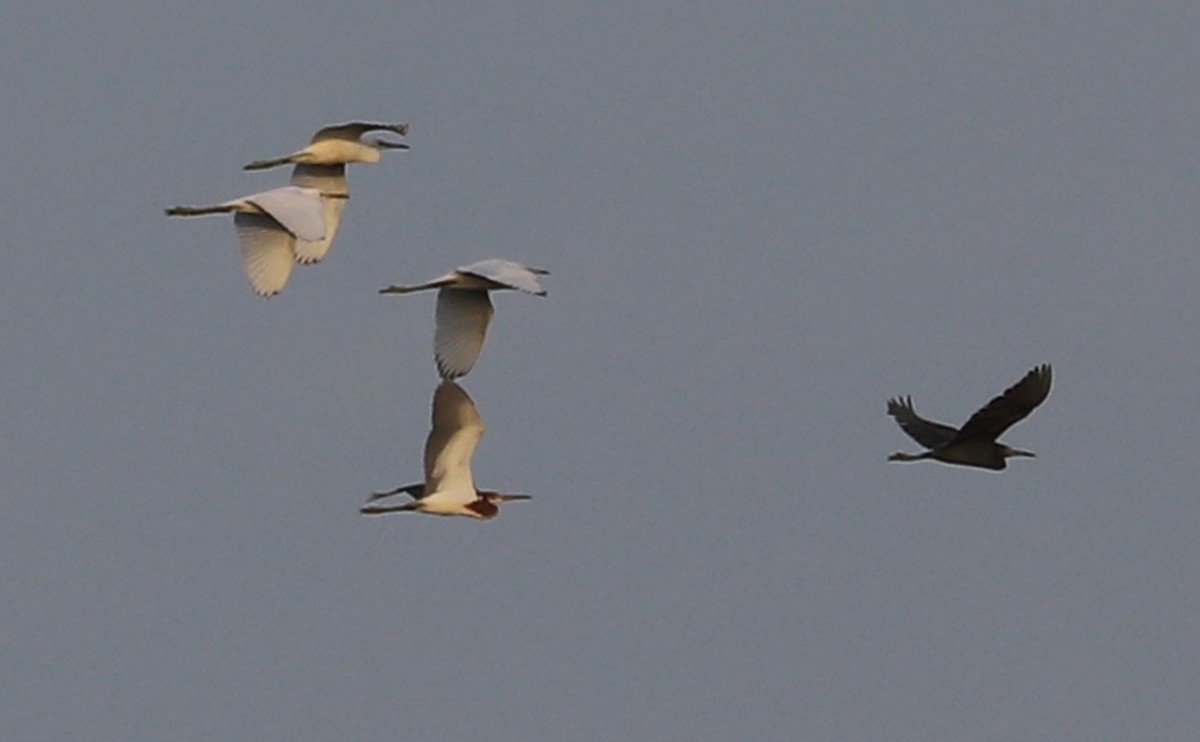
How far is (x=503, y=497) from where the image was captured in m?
40.6

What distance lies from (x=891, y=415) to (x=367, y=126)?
6726 mm

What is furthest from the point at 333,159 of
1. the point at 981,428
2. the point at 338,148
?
the point at 981,428

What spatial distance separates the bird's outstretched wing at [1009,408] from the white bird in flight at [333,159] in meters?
6.95

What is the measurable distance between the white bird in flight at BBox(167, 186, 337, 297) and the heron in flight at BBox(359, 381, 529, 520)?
2.63 m

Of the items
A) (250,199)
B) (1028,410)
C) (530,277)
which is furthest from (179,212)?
(1028,410)

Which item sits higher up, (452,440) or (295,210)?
(295,210)

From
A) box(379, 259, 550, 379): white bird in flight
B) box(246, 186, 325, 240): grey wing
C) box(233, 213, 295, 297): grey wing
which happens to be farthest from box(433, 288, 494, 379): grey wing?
box(233, 213, 295, 297): grey wing

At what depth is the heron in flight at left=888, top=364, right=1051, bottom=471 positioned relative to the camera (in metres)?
38.9

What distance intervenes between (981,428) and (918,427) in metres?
2.69

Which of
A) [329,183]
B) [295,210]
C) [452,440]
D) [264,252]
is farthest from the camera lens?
[329,183]

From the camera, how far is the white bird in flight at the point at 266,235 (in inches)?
1497

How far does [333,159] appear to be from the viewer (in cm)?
4181

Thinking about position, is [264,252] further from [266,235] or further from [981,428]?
[981,428]

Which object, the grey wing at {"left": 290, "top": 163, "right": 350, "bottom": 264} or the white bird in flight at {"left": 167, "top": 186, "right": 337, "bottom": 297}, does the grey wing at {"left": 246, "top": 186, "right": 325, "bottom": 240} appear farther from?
the grey wing at {"left": 290, "top": 163, "right": 350, "bottom": 264}
